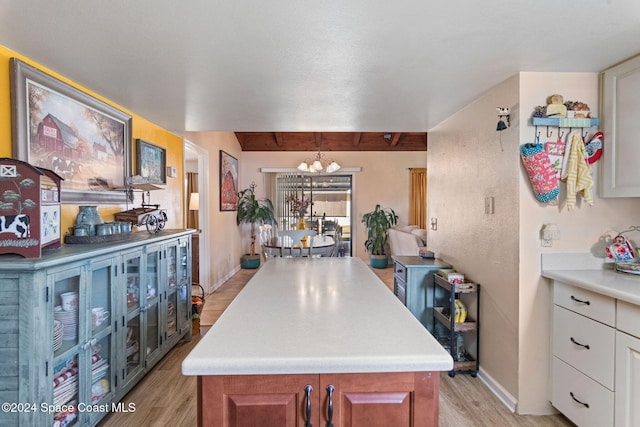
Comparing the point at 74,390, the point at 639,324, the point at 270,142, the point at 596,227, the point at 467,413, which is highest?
the point at 270,142

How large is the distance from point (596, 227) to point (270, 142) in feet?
19.1

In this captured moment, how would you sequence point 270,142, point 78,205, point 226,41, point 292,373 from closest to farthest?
point 292,373 → point 226,41 → point 78,205 → point 270,142

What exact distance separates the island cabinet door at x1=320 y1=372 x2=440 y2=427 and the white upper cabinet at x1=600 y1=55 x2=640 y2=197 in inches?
69.3

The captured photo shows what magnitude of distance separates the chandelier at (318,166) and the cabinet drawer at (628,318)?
17.0 ft

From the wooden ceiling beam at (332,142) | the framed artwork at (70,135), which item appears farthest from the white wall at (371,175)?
the framed artwork at (70,135)

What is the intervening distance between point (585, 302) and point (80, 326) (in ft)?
8.64

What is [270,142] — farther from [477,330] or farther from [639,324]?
[639,324]

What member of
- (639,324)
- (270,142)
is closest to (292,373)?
(639,324)

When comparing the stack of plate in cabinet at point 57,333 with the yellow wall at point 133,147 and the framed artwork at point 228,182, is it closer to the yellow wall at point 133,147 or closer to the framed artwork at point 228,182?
the yellow wall at point 133,147

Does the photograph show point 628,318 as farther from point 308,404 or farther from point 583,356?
point 308,404

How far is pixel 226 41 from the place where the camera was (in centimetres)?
168

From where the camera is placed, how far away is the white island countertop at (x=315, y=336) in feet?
2.99

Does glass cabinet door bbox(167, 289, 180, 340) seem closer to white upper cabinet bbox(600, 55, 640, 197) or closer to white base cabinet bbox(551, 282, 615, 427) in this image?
white base cabinet bbox(551, 282, 615, 427)

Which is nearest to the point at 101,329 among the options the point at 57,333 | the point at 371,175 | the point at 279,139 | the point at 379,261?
the point at 57,333
